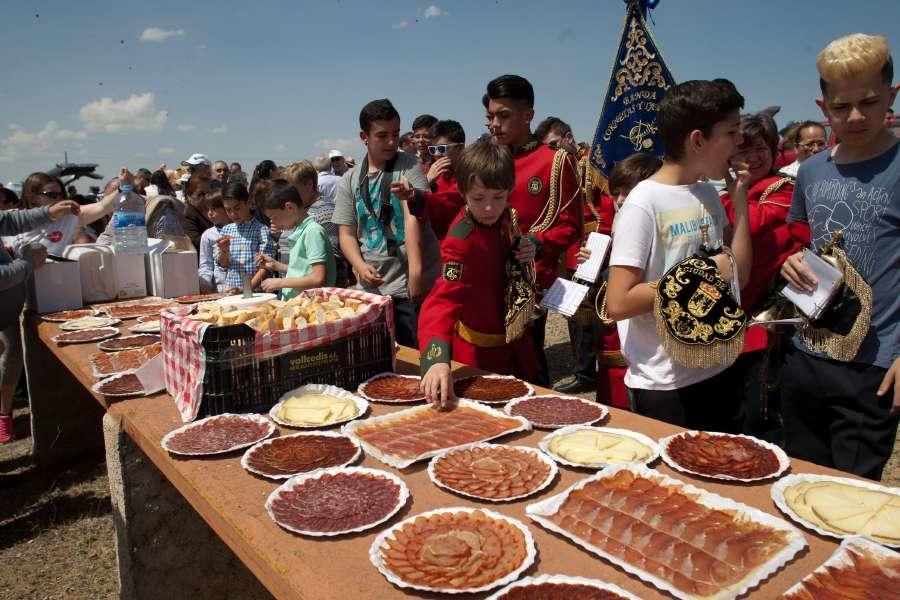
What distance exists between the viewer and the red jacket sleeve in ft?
7.69

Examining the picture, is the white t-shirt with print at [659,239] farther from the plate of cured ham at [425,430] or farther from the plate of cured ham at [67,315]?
the plate of cured ham at [67,315]

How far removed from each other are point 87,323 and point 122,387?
153 centimetres

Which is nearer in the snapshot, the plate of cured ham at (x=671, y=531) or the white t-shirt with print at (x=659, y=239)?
the plate of cured ham at (x=671, y=531)

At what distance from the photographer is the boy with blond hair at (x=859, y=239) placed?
2.07 m

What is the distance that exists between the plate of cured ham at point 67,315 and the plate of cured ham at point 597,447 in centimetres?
358

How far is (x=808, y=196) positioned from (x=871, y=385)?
0.75m

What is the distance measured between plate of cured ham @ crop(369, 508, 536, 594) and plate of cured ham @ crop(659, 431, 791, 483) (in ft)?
1.93

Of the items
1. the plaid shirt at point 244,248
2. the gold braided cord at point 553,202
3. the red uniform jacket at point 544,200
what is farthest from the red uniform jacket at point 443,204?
the plaid shirt at point 244,248

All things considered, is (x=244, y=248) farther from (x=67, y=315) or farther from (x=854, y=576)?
(x=854, y=576)

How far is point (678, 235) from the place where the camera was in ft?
7.07

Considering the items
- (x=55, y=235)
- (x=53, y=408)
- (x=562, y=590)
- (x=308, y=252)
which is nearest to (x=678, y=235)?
(x=562, y=590)

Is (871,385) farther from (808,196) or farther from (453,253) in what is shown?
(453,253)

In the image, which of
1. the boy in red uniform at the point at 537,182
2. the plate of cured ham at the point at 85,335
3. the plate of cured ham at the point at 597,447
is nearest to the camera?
the plate of cured ham at the point at 597,447

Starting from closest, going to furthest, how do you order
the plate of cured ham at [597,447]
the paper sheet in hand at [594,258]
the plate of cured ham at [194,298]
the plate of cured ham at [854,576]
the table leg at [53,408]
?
the plate of cured ham at [854,576] < the plate of cured ham at [597,447] < the paper sheet in hand at [594,258] < the plate of cured ham at [194,298] < the table leg at [53,408]
